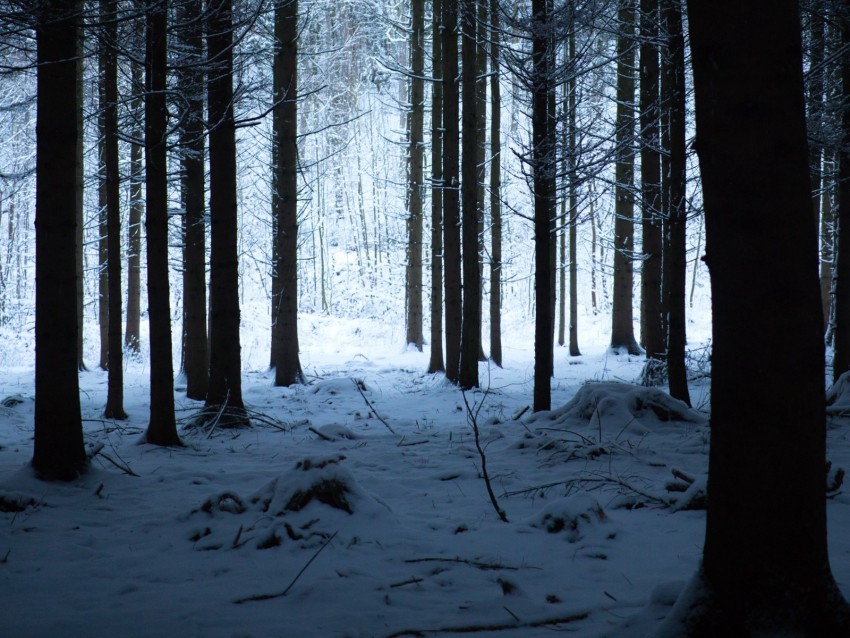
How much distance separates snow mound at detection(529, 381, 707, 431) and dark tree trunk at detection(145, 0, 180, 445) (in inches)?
169

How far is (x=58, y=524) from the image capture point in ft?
13.6

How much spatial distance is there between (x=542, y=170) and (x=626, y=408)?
3169 millimetres

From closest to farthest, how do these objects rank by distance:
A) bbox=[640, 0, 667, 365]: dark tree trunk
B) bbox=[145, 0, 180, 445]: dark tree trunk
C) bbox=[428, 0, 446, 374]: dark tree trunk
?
bbox=[145, 0, 180, 445]: dark tree trunk < bbox=[640, 0, 667, 365]: dark tree trunk < bbox=[428, 0, 446, 374]: dark tree trunk

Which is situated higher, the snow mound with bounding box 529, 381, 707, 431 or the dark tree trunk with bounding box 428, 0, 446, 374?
the dark tree trunk with bounding box 428, 0, 446, 374

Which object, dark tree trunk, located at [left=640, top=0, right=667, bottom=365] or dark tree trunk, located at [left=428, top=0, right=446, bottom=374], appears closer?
dark tree trunk, located at [left=640, top=0, right=667, bottom=365]

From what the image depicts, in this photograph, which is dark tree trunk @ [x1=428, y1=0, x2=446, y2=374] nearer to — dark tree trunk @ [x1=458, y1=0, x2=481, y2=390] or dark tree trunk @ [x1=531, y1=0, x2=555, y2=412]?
dark tree trunk @ [x1=458, y1=0, x2=481, y2=390]

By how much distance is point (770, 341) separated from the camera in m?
2.03

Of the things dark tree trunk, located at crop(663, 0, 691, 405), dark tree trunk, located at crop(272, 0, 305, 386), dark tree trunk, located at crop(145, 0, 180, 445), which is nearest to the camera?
dark tree trunk, located at crop(145, 0, 180, 445)

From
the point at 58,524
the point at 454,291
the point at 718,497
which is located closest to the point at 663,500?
the point at 718,497

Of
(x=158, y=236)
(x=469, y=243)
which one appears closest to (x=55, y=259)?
(x=158, y=236)

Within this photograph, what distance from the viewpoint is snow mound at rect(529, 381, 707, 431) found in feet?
23.4

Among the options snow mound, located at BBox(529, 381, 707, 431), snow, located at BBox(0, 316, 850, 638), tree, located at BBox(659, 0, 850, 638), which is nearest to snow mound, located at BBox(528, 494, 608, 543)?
snow, located at BBox(0, 316, 850, 638)

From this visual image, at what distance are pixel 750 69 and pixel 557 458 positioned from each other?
4.39 m

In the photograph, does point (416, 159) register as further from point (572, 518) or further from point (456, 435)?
point (572, 518)
